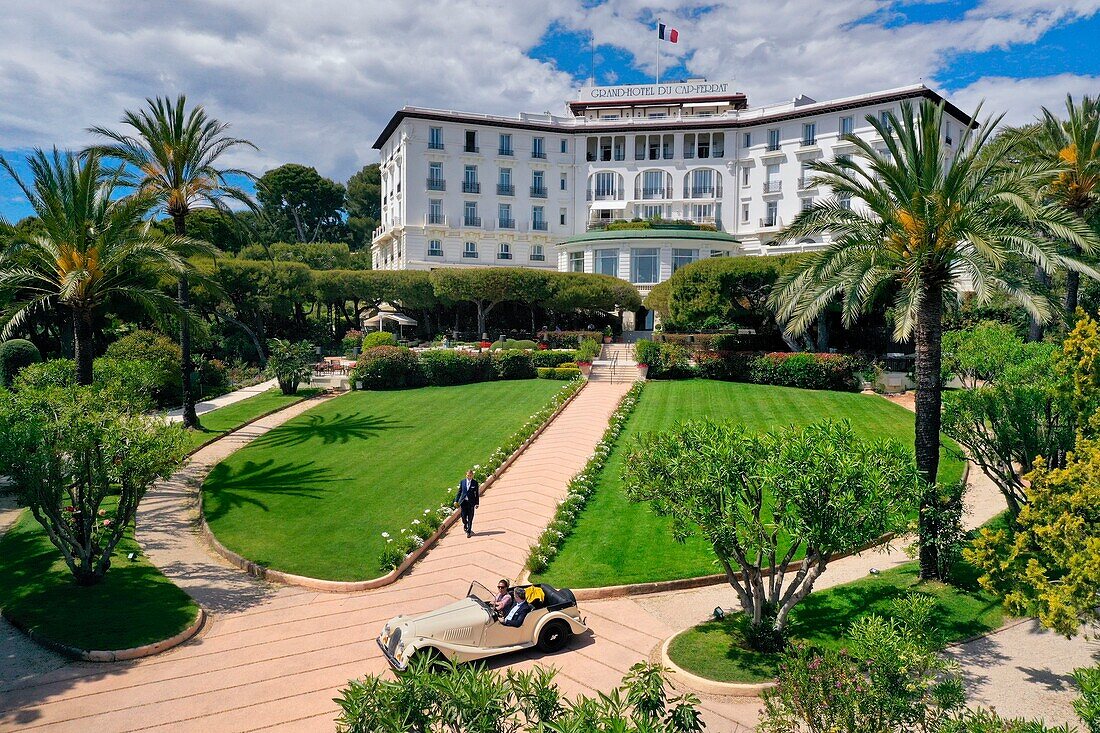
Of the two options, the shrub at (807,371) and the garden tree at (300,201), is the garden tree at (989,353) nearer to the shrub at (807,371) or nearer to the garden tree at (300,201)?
the shrub at (807,371)

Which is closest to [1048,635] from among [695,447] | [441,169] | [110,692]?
[695,447]

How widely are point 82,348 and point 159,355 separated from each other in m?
10.7

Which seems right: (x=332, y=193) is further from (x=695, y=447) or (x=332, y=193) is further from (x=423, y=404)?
(x=695, y=447)

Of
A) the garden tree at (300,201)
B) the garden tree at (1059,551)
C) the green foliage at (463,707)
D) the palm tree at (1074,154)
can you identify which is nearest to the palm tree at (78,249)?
the green foliage at (463,707)

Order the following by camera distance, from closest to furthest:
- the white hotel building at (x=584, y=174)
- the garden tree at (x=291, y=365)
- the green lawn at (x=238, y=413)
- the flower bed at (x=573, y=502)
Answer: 1. the flower bed at (x=573, y=502)
2. the green lawn at (x=238, y=413)
3. the garden tree at (x=291, y=365)
4. the white hotel building at (x=584, y=174)

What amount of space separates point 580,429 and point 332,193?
71.1 m

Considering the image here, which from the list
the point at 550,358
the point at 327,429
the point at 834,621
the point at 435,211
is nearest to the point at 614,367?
the point at 550,358

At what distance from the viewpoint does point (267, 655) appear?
1102cm

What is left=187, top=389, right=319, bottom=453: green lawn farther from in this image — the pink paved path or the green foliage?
the green foliage

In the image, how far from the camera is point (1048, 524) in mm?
9672

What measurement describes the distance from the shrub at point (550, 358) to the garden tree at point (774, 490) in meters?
25.0

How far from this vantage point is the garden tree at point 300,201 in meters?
82.8

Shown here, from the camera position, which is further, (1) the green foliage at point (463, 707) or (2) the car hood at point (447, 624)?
(2) the car hood at point (447, 624)

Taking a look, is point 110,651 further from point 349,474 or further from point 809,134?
point 809,134
